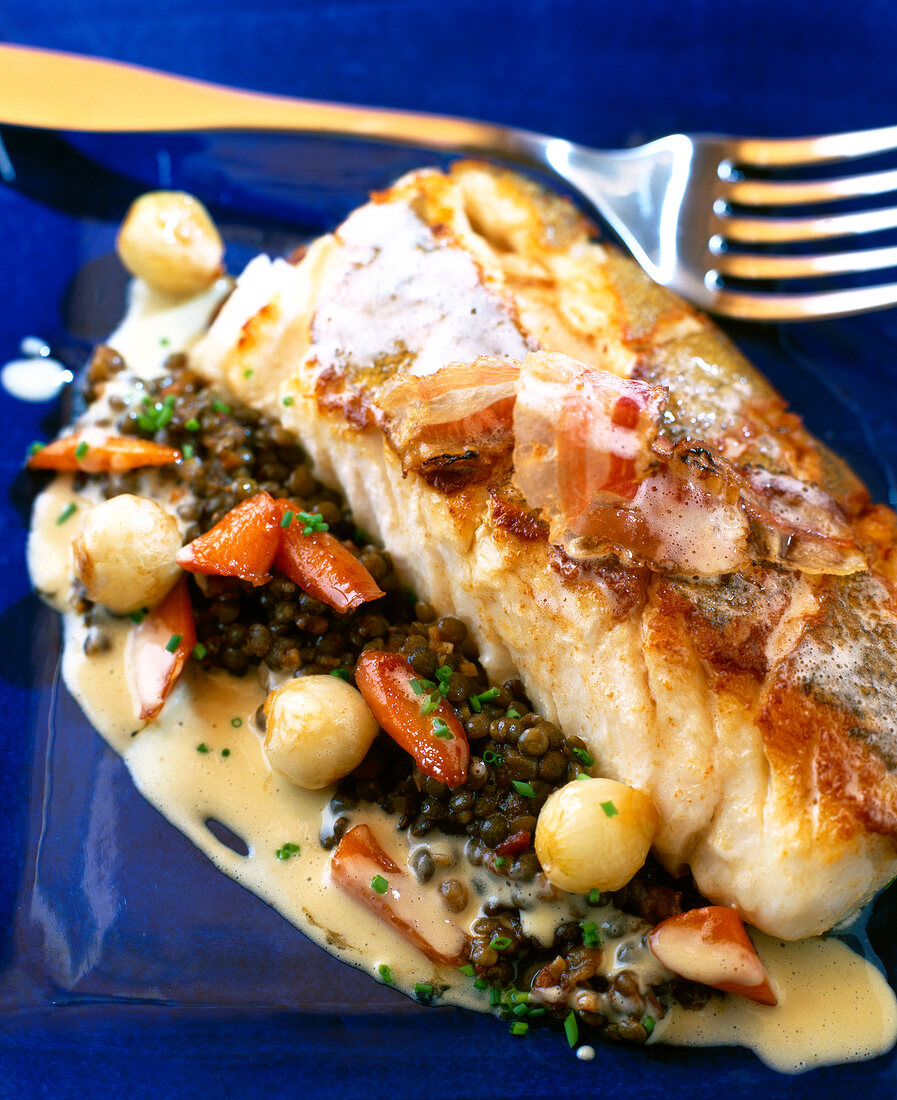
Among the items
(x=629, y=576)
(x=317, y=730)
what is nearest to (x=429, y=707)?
(x=317, y=730)

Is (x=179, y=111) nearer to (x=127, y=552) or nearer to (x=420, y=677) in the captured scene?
(x=127, y=552)

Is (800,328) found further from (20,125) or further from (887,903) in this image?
(20,125)

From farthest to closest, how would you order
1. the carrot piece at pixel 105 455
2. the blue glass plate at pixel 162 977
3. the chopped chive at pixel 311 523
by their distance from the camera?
the carrot piece at pixel 105 455, the chopped chive at pixel 311 523, the blue glass plate at pixel 162 977

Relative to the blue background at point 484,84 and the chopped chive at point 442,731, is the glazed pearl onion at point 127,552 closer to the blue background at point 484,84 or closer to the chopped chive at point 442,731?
the blue background at point 484,84

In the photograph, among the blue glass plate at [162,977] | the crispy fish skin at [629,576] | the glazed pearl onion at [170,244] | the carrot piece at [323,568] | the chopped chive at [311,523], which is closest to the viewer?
the crispy fish skin at [629,576]

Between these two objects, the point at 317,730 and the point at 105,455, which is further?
the point at 105,455

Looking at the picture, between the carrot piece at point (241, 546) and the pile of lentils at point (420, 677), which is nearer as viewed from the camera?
the pile of lentils at point (420, 677)

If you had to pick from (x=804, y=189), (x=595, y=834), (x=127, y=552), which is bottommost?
(x=595, y=834)

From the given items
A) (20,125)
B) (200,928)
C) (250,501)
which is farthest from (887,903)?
(20,125)

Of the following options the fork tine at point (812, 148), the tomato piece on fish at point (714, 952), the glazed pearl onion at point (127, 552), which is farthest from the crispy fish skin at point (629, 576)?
the fork tine at point (812, 148)
